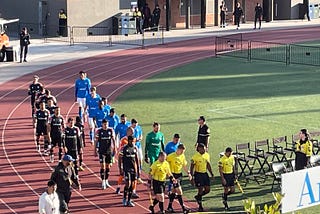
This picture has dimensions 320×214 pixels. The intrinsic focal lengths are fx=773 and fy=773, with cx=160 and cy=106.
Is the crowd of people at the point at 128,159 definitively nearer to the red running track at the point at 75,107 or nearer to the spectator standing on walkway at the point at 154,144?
the spectator standing on walkway at the point at 154,144

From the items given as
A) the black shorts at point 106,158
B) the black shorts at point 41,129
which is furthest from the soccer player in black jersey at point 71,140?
the black shorts at point 41,129

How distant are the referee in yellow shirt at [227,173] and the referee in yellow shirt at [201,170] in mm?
319

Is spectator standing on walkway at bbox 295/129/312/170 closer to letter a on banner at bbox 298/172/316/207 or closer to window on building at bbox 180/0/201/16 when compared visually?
letter a on banner at bbox 298/172/316/207

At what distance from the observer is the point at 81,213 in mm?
17734

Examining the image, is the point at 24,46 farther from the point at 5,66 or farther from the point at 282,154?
the point at 282,154

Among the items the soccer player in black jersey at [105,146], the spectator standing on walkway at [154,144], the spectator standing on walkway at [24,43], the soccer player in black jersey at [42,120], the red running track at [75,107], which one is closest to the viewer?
the red running track at [75,107]

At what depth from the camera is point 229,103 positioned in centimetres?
3027

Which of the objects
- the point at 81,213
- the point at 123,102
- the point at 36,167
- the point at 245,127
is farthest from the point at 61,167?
the point at 123,102

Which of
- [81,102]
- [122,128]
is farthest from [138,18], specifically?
[122,128]

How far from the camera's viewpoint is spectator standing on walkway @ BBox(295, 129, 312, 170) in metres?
19.0

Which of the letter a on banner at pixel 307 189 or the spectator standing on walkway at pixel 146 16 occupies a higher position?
the spectator standing on walkway at pixel 146 16

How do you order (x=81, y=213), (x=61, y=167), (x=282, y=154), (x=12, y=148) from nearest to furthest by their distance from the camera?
(x=61, y=167) → (x=81, y=213) → (x=282, y=154) → (x=12, y=148)

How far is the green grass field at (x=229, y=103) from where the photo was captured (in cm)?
2402

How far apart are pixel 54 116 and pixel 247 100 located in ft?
37.1
